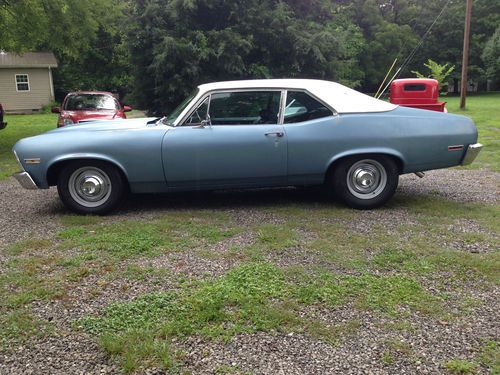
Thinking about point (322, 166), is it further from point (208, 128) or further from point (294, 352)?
point (294, 352)

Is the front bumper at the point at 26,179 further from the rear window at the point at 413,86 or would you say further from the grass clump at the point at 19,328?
the rear window at the point at 413,86

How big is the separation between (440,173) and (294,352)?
610cm

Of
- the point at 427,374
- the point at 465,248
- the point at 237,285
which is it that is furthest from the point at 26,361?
the point at 465,248

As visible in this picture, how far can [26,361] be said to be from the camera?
9.05 ft

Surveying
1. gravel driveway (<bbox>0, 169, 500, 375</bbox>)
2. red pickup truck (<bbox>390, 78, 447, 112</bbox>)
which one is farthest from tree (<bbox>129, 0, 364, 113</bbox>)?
gravel driveway (<bbox>0, 169, 500, 375</bbox>)

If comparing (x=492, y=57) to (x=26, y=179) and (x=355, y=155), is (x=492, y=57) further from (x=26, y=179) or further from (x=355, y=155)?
(x=26, y=179)

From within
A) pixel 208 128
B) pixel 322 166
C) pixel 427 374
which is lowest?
pixel 427 374

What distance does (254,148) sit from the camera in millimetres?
5465

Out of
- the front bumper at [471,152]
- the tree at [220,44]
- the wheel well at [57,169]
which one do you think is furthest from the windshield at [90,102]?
the front bumper at [471,152]

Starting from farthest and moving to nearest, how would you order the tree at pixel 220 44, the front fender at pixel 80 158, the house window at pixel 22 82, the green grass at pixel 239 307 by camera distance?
the house window at pixel 22 82 < the tree at pixel 220 44 < the front fender at pixel 80 158 < the green grass at pixel 239 307

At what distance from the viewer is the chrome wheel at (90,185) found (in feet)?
18.1

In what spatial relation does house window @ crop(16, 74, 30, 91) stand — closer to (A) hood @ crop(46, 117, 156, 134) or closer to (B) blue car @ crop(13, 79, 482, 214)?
(A) hood @ crop(46, 117, 156, 134)

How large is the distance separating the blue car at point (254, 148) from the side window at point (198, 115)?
0.04ft

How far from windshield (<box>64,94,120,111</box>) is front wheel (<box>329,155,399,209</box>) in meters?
8.80
